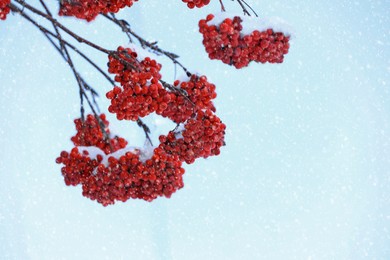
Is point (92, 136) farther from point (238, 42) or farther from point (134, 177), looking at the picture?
point (238, 42)

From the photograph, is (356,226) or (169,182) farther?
(356,226)

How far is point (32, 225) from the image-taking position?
1.90 meters

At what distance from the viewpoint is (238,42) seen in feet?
2.64

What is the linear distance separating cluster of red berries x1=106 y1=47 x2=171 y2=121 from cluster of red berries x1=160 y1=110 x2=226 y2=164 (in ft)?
0.23

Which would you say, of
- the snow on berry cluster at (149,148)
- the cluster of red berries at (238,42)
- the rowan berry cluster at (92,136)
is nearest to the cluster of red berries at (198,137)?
the snow on berry cluster at (149,148)

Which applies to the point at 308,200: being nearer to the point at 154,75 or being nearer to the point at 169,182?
the point at 169,182

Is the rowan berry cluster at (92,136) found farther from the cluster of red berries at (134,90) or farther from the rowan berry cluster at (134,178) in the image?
the cluster of red berries at (134,90)

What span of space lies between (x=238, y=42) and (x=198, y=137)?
0.56 feet

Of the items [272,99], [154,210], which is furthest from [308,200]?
[154,210]

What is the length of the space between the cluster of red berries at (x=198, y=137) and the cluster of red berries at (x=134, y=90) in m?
0.07

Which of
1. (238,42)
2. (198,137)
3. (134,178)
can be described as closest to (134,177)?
(134,178)

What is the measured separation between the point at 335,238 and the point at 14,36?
1.46 meters

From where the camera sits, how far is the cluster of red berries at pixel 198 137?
842 mm

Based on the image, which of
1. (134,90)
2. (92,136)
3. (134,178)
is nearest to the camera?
(134,90)
